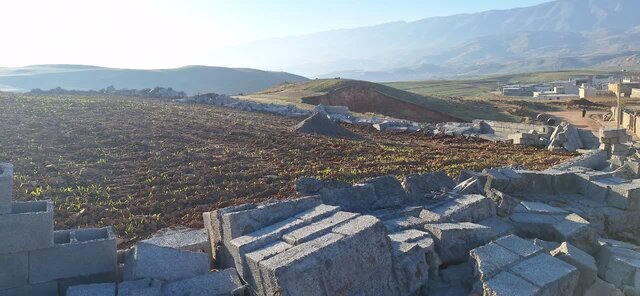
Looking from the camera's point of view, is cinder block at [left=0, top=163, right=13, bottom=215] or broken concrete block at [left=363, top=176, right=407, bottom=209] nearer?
cinder block at [left=0, top=163, right=13, bottom=215]

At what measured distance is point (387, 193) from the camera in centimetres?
855

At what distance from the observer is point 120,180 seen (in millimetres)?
13398

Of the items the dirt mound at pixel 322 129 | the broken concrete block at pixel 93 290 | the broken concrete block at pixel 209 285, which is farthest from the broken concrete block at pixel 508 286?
the dirt mound at pixel 322 129

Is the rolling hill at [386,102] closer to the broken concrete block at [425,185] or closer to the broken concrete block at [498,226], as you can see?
the broken concrete block at [425,185]

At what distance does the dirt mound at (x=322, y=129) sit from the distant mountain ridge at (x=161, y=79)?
88.9 m

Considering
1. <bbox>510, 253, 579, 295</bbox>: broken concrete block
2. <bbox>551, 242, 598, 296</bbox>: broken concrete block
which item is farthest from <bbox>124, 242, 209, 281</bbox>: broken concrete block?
<bbox>551, 242, 598, 296</bbox>: broken concrete block

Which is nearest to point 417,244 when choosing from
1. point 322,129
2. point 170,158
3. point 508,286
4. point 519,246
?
point 508,286

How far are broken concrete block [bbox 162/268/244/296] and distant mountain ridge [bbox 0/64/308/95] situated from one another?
353ft

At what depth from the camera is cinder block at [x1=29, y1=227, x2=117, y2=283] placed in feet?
18.4

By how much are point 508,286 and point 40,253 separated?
4906 millimetres

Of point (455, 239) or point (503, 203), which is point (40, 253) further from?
point (503, 203)

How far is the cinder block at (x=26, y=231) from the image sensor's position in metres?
5.36

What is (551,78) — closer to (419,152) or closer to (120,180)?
(419,152)

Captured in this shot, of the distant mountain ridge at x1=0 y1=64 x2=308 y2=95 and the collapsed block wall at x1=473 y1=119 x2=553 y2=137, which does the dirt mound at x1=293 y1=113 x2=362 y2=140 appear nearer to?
the collapsed block wall at x1=473 y1=119 x2=553 y2=137
